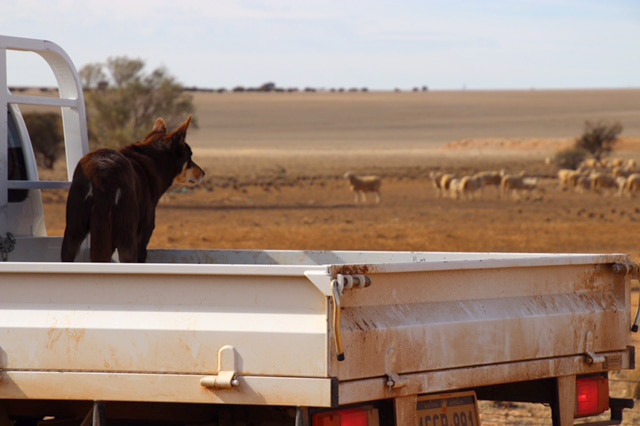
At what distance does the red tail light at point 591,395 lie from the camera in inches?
213

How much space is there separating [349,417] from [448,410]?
0.60 metres

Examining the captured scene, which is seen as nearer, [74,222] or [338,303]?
[338,303]

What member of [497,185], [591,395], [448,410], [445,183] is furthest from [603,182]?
[448,410]

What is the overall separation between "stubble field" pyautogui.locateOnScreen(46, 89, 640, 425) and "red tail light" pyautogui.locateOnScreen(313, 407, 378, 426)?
166 inches

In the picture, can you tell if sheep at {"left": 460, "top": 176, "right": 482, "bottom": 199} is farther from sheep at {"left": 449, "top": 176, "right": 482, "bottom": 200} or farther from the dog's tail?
the dog's tail

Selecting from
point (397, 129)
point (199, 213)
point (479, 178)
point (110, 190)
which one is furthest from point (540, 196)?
point (397, 129)

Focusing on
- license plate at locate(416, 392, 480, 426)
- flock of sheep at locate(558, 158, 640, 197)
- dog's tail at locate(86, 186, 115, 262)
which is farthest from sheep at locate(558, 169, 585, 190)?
license plate at locate(416, 392, 480, 426)

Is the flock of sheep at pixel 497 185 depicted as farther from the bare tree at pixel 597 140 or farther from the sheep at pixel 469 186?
the bare tree at pixel 597 140

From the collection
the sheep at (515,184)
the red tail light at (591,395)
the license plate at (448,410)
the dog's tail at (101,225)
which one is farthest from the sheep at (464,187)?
the license plate at (448,410)

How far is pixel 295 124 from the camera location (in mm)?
137250

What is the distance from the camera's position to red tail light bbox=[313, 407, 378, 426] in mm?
4422

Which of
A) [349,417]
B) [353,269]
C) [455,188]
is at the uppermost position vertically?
[455,188]

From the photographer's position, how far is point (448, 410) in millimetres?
4938

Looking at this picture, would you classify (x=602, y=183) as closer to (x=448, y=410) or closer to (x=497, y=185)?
(x=497, y=185)
